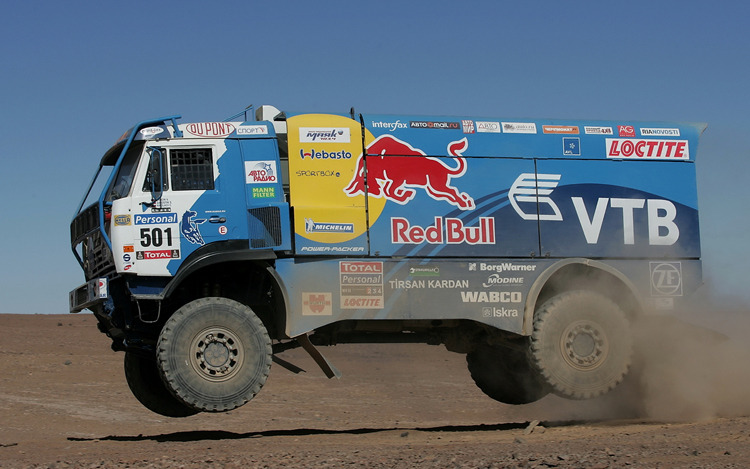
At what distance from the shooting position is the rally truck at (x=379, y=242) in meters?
11.4

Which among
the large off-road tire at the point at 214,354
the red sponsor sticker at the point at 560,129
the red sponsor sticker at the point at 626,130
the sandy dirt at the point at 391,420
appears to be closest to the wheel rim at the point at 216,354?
the large off-road tire at the point at 214,354

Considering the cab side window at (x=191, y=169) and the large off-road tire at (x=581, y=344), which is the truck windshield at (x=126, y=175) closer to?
the cab side window at (x=191, y=169)

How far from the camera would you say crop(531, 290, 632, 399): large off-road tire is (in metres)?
12.4

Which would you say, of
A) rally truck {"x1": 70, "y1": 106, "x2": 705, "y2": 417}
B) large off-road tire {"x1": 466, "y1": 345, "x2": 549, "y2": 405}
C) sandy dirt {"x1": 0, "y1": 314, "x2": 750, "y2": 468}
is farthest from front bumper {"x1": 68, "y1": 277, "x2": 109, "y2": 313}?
large off-road tire {"x1": 466, "y1": 345, "x2": 549, "y2": 405}

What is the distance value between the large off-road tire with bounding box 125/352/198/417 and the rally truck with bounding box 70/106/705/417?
27mm

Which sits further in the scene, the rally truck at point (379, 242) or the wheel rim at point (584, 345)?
the wheel rim at point (584, 345)

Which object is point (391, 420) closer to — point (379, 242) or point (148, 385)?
point (148, 385)

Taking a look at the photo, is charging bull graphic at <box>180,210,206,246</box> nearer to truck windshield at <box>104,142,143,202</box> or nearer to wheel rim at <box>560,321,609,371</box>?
truck windshield at <box>104,142,143,202</box>

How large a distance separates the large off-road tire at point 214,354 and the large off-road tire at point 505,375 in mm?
3840

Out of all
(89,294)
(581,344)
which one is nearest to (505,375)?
(581,344)

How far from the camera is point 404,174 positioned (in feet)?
39.8

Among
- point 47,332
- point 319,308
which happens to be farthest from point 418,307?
point 47,332

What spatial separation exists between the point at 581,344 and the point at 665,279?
151cm

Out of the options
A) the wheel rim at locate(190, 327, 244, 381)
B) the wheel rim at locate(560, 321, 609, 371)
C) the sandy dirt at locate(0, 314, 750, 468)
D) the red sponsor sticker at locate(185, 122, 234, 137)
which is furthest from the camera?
the wheel rim at locate(560, 321, 609, 371)
